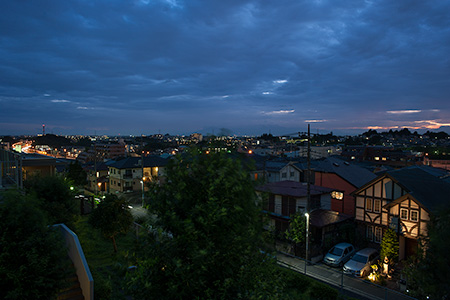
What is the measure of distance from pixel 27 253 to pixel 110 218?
7.89 metres

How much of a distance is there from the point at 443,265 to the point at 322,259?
11.1 m

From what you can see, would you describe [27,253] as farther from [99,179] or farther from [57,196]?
[99,179]

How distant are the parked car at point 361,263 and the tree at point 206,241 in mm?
13493

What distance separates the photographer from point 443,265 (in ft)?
23.4

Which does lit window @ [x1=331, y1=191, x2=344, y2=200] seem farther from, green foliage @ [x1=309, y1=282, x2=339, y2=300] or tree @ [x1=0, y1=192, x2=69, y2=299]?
tree @ [x1=0, y1=192, x2=69, y2=299]

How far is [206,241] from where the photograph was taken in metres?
3.83

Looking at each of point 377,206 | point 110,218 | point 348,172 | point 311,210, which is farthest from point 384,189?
point 110,218

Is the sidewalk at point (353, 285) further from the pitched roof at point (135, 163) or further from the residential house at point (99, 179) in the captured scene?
the residential house at point (99, 179)

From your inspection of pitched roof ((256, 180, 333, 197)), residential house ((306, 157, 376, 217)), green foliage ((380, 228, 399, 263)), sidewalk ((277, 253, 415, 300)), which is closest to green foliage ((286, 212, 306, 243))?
sidewalk ((277, 253, 415, 300))

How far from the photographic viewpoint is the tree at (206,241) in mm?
3775

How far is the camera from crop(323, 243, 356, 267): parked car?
16391mm

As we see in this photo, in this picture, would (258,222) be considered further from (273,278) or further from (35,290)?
(35,290)

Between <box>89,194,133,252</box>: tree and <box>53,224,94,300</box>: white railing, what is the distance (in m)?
3.86

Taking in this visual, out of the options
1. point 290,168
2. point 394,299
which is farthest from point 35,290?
point 290,168
